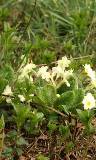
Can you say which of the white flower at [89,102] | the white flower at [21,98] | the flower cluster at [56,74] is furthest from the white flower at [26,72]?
the white flower at [89,102]

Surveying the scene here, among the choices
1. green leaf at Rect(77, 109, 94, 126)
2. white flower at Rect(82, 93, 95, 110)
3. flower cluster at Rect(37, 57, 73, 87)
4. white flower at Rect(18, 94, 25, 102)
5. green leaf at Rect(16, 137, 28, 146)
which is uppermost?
flower cluster at Rect(37, 57, 73, 87)

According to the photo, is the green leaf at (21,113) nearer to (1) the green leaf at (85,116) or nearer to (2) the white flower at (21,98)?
(2) the white flower at (21,98)

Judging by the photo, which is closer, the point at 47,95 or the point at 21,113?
the point at 21,113

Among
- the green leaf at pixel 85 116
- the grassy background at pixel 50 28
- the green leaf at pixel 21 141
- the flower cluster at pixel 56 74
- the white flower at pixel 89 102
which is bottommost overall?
the green leaf at pixel 21 141

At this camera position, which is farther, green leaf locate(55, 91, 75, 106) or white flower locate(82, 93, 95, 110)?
green leaf locate(55, 91, 75, 106)

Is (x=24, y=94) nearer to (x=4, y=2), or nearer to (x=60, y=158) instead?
(x=60, y=158)

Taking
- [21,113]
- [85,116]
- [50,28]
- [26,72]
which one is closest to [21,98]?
[21,113]

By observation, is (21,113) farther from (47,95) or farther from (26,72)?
(26,72)

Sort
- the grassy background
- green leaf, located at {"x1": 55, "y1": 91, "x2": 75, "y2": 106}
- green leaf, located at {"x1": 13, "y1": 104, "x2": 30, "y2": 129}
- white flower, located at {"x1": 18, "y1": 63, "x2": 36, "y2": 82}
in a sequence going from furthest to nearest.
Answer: the grassy background → white flower, located at {"x1": 18, "y1": 63, "x2": 36, "y2": 82} → green leaf, located at {"x1": 55, "y1": 91, "x2": 75, "y2": 106} → green leaf, located at {"x1": 13, "y1": 104, "x2": 30, "y2": 129}

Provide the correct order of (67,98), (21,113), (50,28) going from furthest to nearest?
(50,28)
(67,98)
(21,113)

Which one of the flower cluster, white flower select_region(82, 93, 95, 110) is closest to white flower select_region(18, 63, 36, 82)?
the flower cluster

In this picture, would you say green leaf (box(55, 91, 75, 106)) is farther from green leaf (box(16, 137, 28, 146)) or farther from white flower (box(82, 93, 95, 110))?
green leaf (box(16, 137, 28, 146))
